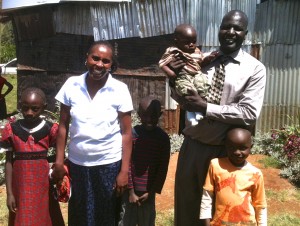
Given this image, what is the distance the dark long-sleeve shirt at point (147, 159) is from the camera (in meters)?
3.39

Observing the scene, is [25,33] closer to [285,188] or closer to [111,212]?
[285,188]

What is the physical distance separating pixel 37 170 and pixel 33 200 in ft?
0.76

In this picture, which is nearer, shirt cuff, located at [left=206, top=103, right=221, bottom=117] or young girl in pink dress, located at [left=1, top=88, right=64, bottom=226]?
shirt cuff, located at [left=206, top=103, right=221, bottom=117]

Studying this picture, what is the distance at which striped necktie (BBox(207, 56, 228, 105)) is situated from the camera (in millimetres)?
2982

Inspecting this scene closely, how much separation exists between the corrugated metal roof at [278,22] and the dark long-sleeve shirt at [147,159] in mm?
5254

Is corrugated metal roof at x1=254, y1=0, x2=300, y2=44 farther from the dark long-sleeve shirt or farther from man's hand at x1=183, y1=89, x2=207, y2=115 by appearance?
man's hand at x1=183, y1=89, x2=207, y2=115

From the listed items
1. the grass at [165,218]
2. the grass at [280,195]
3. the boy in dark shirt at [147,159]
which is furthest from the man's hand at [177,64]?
the grass at [280,195]

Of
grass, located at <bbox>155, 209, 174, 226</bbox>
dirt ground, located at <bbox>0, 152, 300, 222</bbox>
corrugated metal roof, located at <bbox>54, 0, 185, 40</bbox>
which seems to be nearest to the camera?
grass, located at <bbox>155, 209, 174, 226</bbox>

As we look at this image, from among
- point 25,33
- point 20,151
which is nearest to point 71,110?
point 20,151

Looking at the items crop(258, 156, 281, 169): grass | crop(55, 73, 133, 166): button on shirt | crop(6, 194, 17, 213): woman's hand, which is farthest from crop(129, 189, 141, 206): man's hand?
crop(258, 156, 281, 169): grass

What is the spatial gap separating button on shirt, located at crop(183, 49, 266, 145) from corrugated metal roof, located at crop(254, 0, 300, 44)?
5.34m

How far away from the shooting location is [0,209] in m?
5.40

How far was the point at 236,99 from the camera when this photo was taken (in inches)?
116

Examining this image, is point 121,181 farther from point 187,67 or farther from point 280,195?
point 280,195
